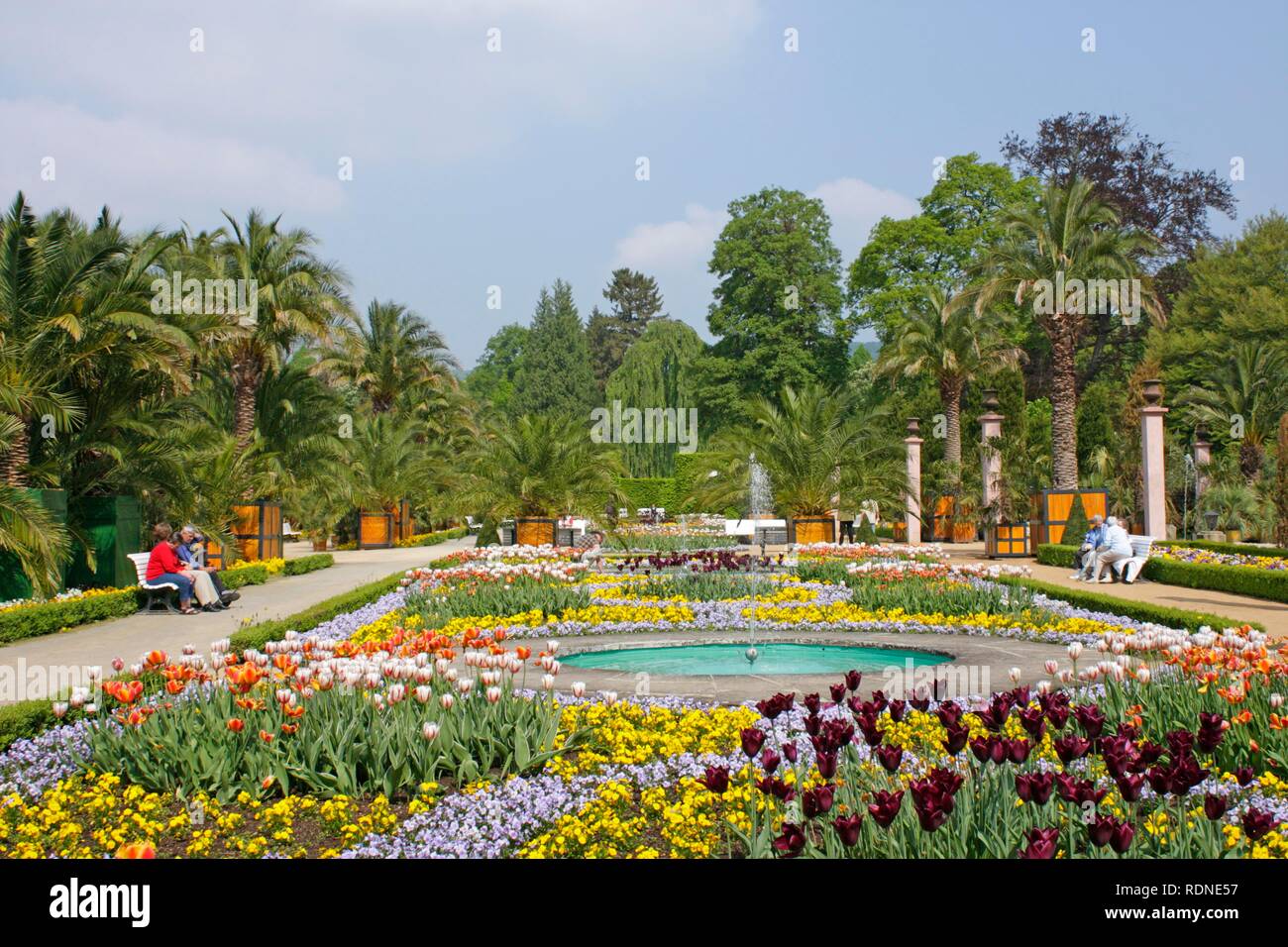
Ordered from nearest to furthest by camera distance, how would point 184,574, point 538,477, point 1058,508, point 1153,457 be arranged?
point 184,574 → point 1153,457 → point 1058,508 → point 538,477

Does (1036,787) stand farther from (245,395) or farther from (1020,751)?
(245,395)

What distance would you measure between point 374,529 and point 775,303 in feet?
76.4

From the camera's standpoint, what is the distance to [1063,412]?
26328 mm

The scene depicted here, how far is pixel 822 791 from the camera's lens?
3.38m

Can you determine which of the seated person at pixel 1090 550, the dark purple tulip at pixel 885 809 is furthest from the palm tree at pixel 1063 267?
the dark purple tulip at pixel 885 809

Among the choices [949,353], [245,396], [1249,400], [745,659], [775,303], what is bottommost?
[745,659]

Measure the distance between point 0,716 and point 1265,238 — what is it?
147ft

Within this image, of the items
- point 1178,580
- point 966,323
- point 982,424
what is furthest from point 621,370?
point 1178,580

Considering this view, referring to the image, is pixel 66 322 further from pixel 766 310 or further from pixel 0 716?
pixel 766 310

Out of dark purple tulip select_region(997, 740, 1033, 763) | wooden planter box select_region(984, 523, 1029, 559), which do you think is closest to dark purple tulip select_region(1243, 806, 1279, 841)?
dark purple tulip select_region(997, 740, 1033, 763)

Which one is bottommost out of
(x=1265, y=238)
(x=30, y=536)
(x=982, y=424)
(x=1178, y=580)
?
(x=1178, y=580)

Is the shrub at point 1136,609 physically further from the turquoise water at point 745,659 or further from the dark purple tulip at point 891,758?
the dark purple tulip at point 891,758

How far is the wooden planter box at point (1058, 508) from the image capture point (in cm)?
2370

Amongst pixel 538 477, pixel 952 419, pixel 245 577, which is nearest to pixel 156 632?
pixel 245 577
